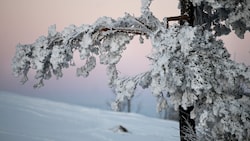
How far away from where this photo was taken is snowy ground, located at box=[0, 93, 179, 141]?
20.8 meters

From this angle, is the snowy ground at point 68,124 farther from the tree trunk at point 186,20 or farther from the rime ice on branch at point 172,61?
the rime ice on branch at point 172,61

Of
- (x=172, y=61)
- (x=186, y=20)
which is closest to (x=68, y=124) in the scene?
(x=186, y=20)

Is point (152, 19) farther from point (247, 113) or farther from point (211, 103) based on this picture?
point (247, 113)

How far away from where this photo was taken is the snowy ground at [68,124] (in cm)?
2078

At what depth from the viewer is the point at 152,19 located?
19.7ft

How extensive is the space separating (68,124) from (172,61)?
70.5 ft

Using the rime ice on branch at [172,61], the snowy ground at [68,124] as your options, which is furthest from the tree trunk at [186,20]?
the snowy ground at [68,124]

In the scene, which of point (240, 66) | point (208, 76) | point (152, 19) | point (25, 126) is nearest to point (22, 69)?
point (152, 19)

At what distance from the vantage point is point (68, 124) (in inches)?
987

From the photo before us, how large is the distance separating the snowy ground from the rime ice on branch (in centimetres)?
1403

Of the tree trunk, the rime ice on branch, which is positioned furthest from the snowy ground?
the rime ice on branch

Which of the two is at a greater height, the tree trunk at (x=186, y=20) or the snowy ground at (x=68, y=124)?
the tree trunk at (x=186, y=20)

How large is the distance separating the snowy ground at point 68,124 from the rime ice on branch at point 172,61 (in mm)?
14032

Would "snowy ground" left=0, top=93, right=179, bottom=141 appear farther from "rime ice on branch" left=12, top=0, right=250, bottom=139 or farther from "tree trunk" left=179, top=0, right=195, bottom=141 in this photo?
"rime ice on branch" left=12, top=0, right=250, bottom=139
